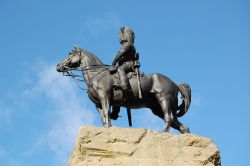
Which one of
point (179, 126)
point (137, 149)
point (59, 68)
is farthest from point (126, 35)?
point (137, 149)

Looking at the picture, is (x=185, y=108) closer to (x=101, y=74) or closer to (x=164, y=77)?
(x=164, y=77)

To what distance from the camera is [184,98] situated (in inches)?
642

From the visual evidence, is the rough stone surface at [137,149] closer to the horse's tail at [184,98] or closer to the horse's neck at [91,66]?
the horse's tail at [184,98]

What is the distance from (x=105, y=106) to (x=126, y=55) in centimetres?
173

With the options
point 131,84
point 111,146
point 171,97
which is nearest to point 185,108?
point 171,97

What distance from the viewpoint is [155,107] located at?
16047 mm

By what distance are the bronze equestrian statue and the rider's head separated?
170 millimetres

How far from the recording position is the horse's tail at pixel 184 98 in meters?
16.2

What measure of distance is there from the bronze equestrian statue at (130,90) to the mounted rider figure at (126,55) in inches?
1.9

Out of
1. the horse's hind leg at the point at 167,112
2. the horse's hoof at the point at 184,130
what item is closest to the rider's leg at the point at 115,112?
the horse's hind leg at the point at 167,112

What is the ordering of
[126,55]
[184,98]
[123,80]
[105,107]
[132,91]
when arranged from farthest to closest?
[184,98] → [126,55] → [132,91] → [123,80] → [105,107]

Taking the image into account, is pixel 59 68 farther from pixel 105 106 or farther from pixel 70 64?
pixel 105 106

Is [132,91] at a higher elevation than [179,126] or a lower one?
higher

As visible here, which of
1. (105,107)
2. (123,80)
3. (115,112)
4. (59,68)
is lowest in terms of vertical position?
(115,112)
